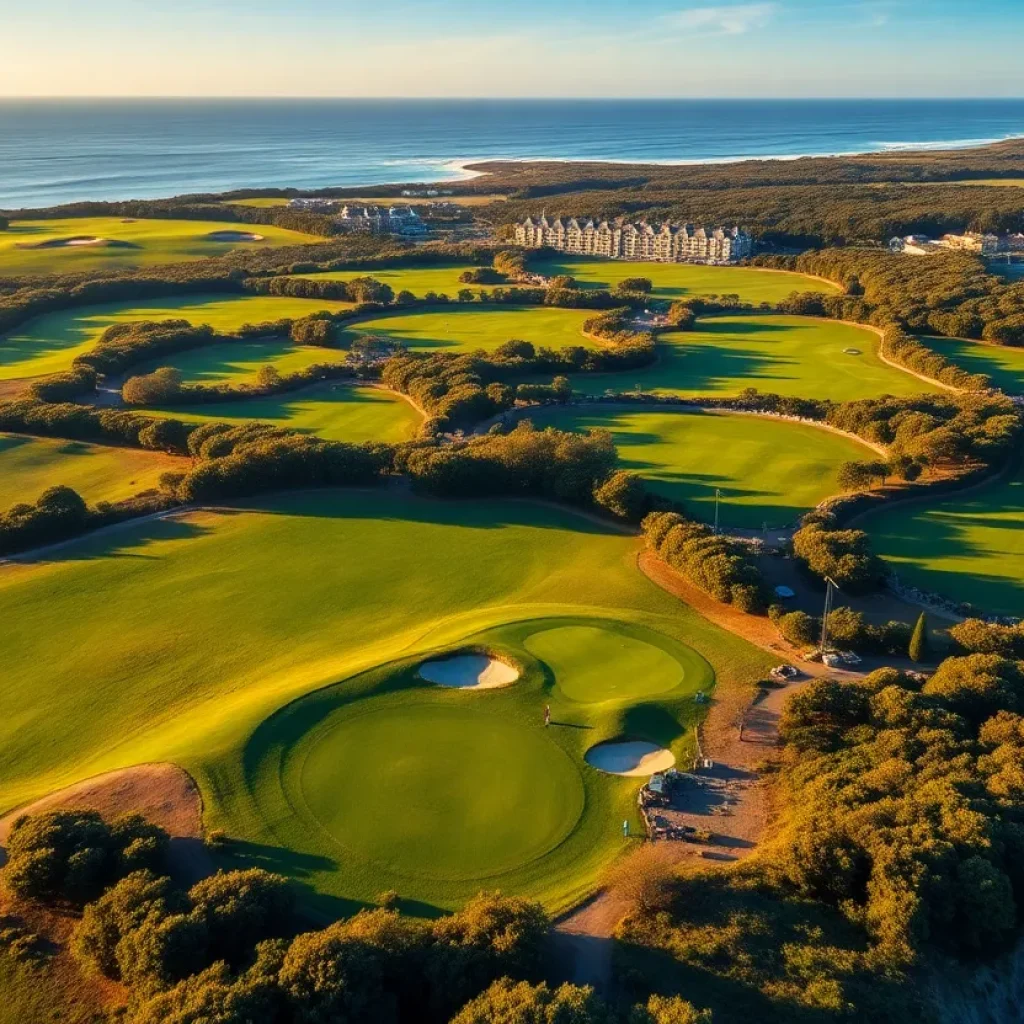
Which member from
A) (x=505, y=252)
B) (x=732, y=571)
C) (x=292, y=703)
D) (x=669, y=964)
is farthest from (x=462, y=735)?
(x=505, y=252)

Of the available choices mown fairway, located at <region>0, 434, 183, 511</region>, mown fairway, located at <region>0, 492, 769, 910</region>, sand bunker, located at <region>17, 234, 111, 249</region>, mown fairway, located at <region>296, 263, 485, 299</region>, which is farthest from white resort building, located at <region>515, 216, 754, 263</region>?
mown fairway, located at <region>0, 492, 769, 910</region>

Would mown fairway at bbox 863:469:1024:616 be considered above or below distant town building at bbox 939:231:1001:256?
below

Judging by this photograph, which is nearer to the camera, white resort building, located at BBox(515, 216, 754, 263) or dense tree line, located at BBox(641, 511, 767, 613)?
dense tree line, located at BBox(641, 511, 767, 613)

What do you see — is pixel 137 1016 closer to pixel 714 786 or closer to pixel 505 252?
pixel 714 786

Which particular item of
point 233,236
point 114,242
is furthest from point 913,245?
point 114,242

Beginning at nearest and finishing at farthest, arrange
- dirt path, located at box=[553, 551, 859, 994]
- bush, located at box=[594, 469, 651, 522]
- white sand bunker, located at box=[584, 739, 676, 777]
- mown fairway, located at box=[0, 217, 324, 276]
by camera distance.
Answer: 1. dirt path, located at box=[553, 551, 859, 994]
2. white sand bunker, located at box=[584, 739, 676, 777]
3. bush, located at box=[594, 469, 651, 522]
4. mown fairway, located at box=[0, 217, 324, 276]

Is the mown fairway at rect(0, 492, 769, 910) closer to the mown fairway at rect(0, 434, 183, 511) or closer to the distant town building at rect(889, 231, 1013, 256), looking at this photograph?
the mown fairway at rect(0, 434, 183, 511)

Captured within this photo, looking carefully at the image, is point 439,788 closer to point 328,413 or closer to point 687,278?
point 328,413
